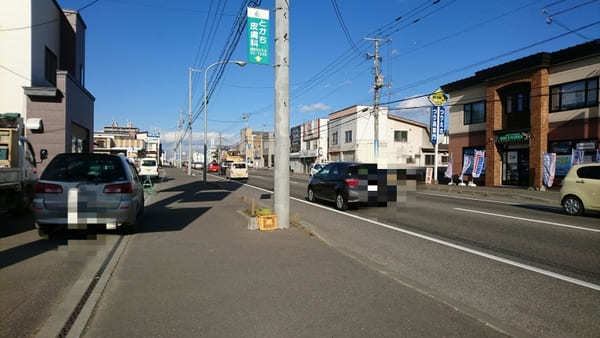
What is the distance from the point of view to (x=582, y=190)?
38.2ft

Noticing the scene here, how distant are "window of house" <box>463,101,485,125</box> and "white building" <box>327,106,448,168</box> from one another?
16.9 m

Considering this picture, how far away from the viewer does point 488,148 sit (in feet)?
88.9

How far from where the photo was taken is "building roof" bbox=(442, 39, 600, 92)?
20.5 metres

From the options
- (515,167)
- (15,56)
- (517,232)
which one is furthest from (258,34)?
(515,167)

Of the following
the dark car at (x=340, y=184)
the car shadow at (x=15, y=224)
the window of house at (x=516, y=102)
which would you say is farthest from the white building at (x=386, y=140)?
the car shadow at (x=15, y=224)

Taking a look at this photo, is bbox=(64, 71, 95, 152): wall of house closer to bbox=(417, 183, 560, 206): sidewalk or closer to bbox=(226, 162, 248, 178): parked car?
bbox=(226, 162, 248, 178): parked car

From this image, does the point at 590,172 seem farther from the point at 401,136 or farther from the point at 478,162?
the point at 401,136

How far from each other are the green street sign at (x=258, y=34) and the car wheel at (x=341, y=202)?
218 inches

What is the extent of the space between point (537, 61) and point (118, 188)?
2434cm

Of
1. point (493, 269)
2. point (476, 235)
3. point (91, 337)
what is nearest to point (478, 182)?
point (476, 235)

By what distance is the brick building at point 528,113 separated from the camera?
20922 mm

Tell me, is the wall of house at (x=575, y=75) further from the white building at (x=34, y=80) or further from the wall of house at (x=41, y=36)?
the wall of house at (x=41, y=36)

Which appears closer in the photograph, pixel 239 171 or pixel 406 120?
pixel 239 171

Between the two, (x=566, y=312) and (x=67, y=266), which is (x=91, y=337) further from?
(x=566, y=312)
